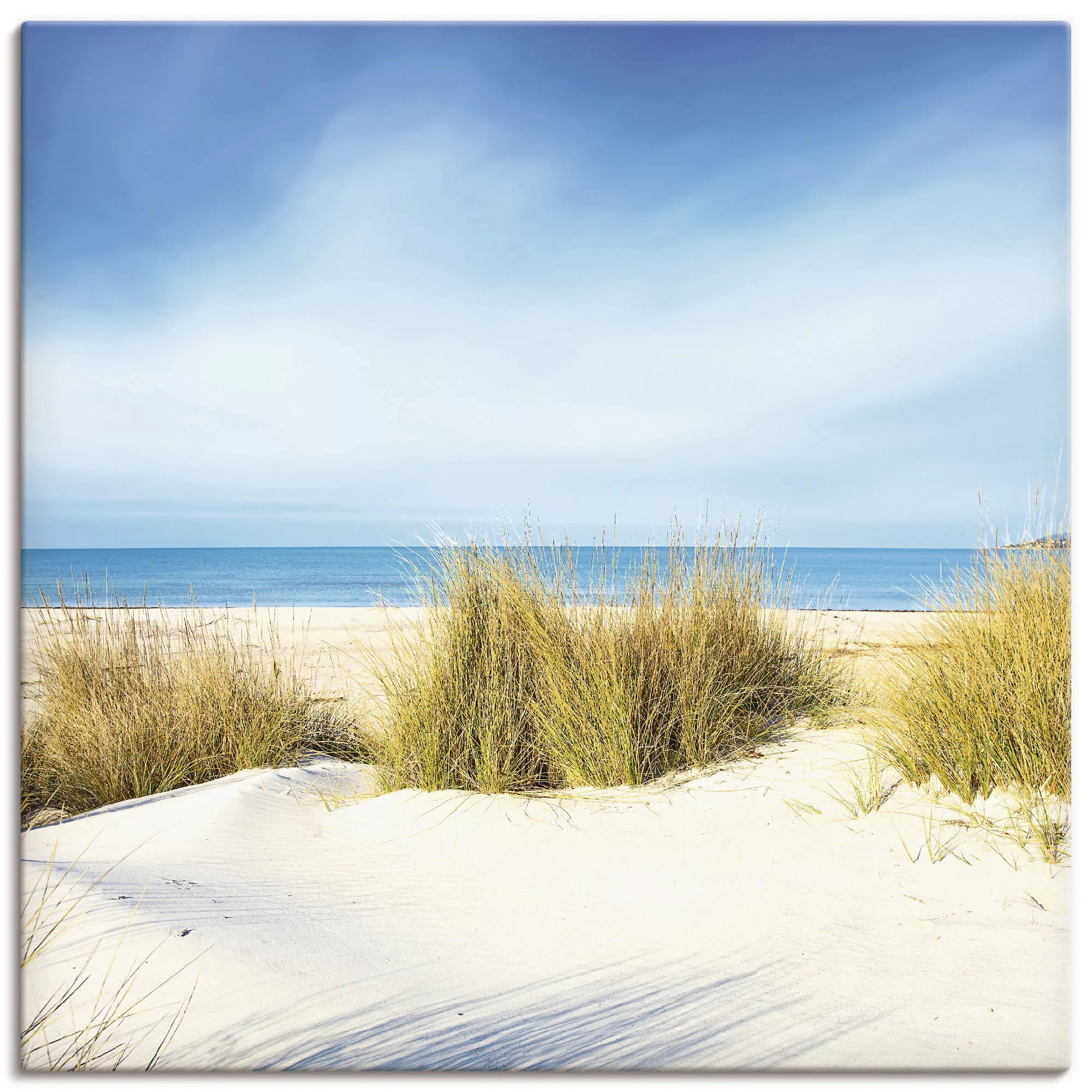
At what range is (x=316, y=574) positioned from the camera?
61.8 feet

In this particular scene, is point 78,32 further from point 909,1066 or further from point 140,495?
point 909,1066

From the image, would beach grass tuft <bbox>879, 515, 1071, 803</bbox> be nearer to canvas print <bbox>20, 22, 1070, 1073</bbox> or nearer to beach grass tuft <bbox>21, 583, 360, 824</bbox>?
canvas print <bbox>20, 22, 1070, 1073</bbox>

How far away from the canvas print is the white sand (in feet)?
0.04

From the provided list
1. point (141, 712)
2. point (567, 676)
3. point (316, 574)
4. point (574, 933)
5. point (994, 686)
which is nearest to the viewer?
point (574, 933)

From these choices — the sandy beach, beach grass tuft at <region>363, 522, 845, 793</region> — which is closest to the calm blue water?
beach grass tuft at <region>363, 522, 845, 793</region>

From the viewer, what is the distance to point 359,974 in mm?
1515

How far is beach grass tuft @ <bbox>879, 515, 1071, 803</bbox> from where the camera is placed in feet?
7.11

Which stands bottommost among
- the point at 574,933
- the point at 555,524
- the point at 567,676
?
the point at 574,933

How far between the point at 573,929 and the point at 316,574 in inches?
717

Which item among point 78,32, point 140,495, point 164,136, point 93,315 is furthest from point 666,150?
point 140,495

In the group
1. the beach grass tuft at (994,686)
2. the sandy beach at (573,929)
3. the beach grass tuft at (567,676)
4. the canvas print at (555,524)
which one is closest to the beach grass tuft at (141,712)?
the canvas print at (555,524)

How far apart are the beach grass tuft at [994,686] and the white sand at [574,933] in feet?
0.73

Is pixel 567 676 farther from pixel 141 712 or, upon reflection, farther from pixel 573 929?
pixel 141 712

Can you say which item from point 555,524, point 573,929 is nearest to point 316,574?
point 555,524
